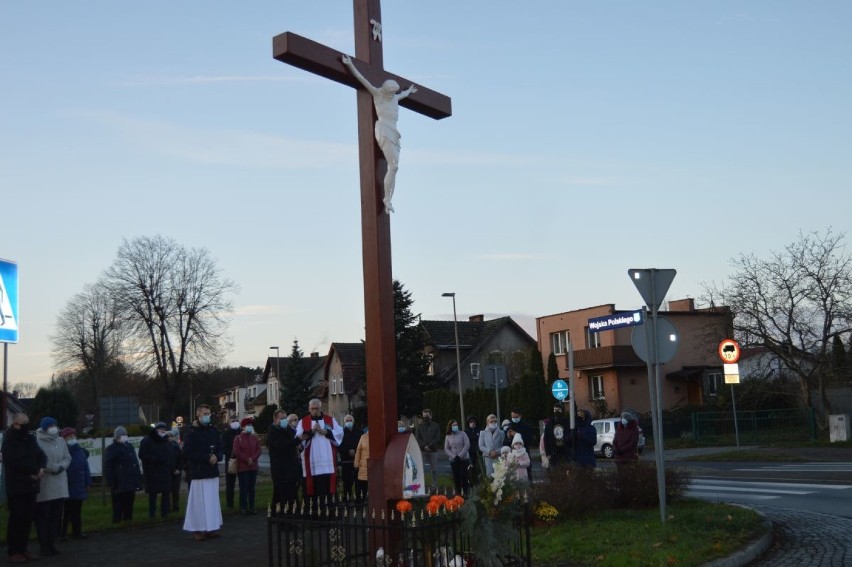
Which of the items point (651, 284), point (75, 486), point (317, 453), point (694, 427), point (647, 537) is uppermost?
point (651, 284)

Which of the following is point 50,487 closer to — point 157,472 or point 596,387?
point 157,472

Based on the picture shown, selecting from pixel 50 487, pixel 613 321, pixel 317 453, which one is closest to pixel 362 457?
pixel 317 453

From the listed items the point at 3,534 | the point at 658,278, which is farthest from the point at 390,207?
the point at 3,534

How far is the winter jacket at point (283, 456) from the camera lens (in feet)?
45.6

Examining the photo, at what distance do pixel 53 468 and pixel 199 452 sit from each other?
6.31 feet

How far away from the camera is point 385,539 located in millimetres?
7320

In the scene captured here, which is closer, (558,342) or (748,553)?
(748,553)

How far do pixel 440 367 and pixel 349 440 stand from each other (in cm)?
4912

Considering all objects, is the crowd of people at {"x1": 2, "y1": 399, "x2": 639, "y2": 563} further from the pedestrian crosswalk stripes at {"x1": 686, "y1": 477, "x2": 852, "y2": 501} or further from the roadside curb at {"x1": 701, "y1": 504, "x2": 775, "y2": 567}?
the pedestrian crosswalk stripes at {"x1": 686, "y1": 477, "x2": 852, "y2": 501}

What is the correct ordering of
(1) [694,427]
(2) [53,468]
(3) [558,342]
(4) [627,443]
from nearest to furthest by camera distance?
(2) [53,468] → (4) [627,443] → (1) [694,427] → (3) [558,342]

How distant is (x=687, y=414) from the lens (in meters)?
43.3

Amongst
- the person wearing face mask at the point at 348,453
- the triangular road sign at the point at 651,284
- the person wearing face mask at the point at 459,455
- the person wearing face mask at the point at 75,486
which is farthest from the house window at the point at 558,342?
the triangular road sign at the point at 651,284

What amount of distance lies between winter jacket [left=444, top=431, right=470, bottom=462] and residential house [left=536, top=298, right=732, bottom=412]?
32.4 metres

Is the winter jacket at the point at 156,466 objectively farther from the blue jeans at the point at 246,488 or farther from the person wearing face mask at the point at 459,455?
the person wearing face mask at the point at 459,455
